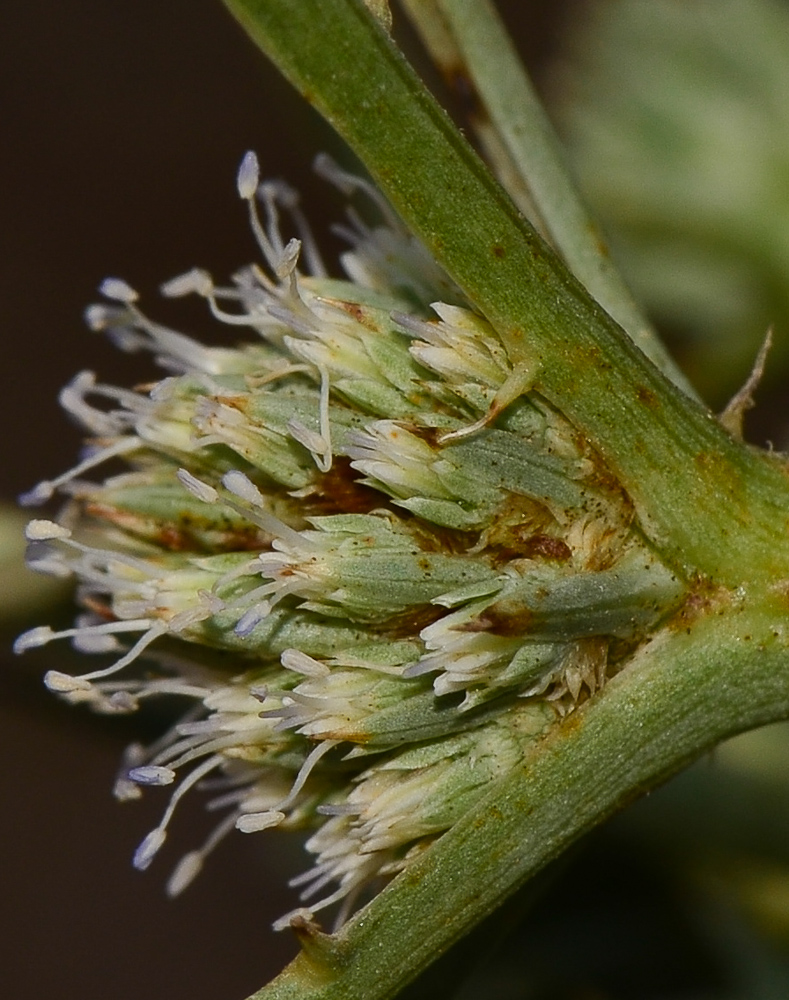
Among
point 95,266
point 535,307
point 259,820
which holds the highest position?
point 95,266

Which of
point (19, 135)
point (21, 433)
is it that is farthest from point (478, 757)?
point (19, 135)

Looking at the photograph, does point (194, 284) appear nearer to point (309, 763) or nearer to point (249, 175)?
point (249, 175)

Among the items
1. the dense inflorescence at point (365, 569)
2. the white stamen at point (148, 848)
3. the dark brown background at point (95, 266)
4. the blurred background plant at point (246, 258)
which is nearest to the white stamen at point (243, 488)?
the dense inflorescence at point (365, 569)

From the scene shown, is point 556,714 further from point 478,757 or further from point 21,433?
point 21,433

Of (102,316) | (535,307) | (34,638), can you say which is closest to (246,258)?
(102,316)

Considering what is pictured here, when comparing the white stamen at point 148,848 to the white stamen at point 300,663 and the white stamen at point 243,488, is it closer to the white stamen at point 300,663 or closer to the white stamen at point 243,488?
the white stamen at point 300,663

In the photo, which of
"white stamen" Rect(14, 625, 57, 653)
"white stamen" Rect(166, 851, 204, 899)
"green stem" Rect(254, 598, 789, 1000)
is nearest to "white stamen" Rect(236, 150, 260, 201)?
"white stamen" Rect(14, 625, 57, 653)

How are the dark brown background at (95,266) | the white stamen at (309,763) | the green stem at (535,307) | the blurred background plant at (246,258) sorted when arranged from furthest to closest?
the dark brown background at (95,266), the blurred background plant at (246,258), the white stamen at (309,763), the green stem at (535,307)
